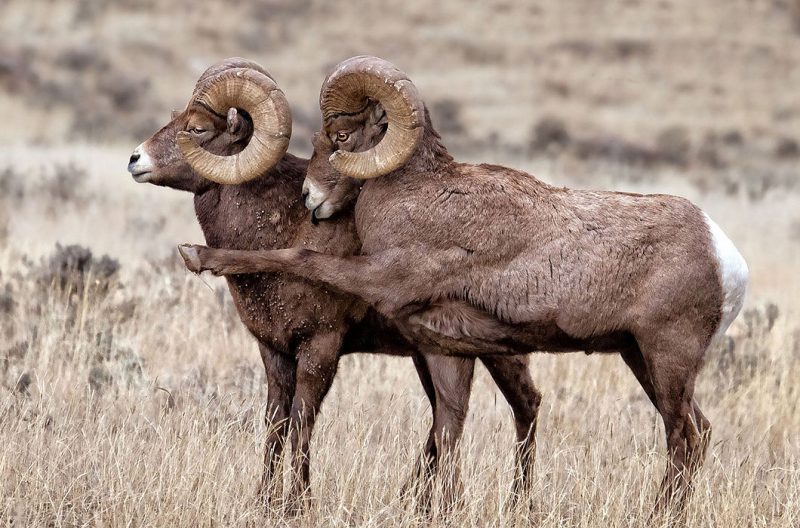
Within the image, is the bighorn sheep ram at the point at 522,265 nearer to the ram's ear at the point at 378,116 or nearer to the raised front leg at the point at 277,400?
the ram's ear at the point at 378,116

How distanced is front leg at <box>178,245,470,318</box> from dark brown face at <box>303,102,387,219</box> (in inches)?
16.3

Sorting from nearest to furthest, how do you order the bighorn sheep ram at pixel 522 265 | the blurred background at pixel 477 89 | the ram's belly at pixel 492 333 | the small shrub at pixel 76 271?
the bighorn sheep ram at pixel 522 265 < the ram's belly at pixel 492 333 < the small shrub at pixel 76 271 < the blurred background at pixel 477 89

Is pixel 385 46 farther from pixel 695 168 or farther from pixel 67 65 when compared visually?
pixel 695 168

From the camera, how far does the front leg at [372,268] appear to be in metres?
6.23

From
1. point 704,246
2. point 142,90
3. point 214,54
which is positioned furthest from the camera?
point 214,54

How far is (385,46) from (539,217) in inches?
1718

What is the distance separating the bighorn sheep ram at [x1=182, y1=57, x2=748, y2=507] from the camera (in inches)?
242

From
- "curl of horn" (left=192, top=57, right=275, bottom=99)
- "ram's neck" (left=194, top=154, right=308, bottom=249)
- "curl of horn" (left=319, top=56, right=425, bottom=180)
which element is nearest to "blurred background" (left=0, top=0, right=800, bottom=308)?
"ram's neck" (left=194, top=154, right=308, bottom=249)

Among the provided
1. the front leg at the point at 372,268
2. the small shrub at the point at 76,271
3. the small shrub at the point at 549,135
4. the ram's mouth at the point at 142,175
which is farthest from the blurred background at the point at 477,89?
the front leg at the point at 372,268

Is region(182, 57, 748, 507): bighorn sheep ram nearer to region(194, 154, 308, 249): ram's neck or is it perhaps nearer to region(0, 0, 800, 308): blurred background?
region(194, 154, 308, 249): ram's neck

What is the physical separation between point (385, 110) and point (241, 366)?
315 cm

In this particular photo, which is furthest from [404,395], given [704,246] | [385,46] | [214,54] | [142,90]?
[385,46]

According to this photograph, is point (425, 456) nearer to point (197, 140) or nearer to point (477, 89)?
point (197, 140)

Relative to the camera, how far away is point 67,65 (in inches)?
1455
